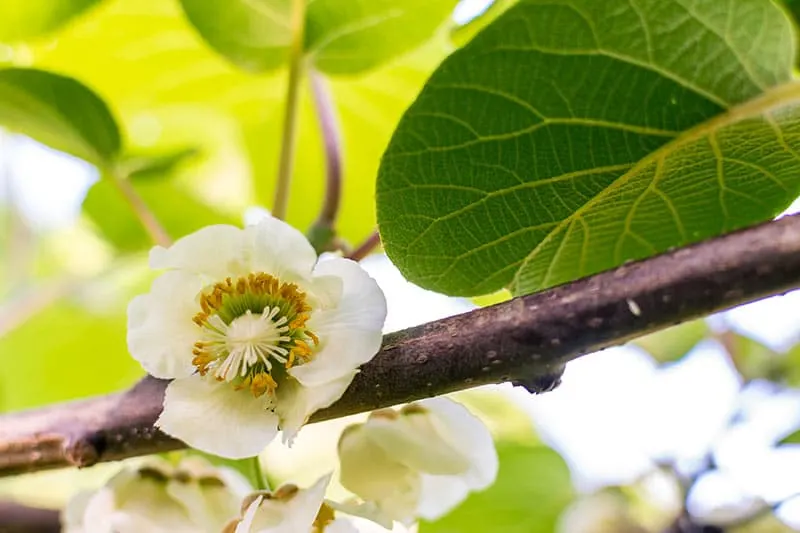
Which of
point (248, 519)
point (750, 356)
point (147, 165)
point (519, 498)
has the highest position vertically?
point (750, 356)

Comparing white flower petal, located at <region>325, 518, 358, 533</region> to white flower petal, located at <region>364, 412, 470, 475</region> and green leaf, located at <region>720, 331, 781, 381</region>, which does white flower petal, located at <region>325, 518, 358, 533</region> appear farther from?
green leaf, located at <region>720, 331, 781, 381</region>

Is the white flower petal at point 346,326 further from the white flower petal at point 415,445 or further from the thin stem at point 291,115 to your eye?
the thin stem at point 291,115

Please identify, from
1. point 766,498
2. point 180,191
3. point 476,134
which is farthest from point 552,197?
point 766,498

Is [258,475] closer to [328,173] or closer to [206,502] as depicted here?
[206,502]

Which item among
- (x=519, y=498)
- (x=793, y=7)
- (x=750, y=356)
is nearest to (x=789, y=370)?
(x=750, y=356)

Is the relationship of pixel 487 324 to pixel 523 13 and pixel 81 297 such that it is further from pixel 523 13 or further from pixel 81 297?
pixel 81 297

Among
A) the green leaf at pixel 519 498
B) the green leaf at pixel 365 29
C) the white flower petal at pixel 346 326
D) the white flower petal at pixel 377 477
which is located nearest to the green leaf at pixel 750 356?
the green leaf at pixel 519 498

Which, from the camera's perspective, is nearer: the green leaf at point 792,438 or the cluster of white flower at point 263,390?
the cluster of white flower at point 263,390
